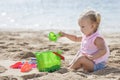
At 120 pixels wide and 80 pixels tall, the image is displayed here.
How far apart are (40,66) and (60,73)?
25cm

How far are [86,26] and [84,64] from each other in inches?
A: 16.0

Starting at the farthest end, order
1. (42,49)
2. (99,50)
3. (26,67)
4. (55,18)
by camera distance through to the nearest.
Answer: (55,18) → (42,49) → (26,67) → (99,50)

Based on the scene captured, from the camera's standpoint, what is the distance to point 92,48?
3.66 meters

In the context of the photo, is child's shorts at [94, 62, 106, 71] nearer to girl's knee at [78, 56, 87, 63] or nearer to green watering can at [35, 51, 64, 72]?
girl's knee at [78, 56, 87, 63]

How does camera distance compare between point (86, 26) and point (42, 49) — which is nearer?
point (86, 26)

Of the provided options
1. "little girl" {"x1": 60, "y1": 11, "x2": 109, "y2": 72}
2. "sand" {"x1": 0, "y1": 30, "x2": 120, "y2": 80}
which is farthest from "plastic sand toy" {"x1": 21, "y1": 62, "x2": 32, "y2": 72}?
"little girl" {"x1": 60, "y1": 11, "x2": 109, "y2": 72}

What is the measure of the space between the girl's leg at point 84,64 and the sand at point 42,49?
0.08 meters

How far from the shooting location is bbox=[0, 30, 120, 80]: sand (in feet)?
10.9

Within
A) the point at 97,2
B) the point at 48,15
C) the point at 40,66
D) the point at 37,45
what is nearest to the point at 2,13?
the point at 48,15

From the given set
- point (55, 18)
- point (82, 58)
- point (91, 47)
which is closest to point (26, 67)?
point (82, 58)

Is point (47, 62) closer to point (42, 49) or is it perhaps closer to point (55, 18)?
point (42, 49)

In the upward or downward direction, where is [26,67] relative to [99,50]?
downward

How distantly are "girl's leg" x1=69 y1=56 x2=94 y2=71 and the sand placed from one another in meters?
0.08

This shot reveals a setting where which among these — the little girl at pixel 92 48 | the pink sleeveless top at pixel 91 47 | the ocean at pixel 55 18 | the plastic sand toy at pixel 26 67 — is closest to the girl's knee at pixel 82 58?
the little girl at pixel 92 48
